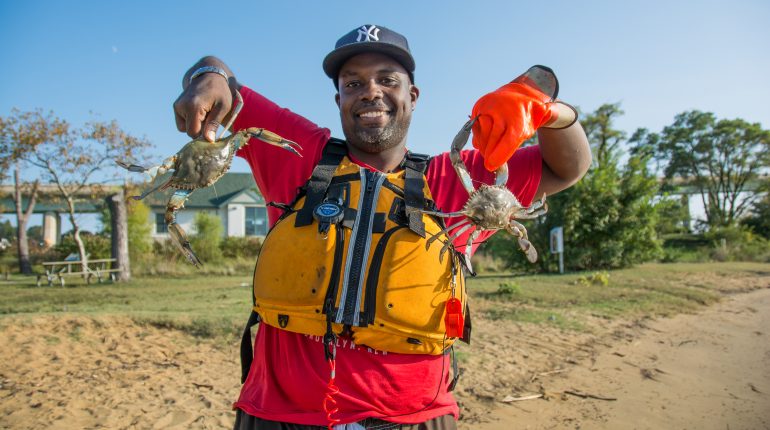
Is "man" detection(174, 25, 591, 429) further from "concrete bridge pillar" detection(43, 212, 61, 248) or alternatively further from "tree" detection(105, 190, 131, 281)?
"concrete bridge pillar" detection(43, 212, 61, 248)

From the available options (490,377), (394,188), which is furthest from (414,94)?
(490,377)

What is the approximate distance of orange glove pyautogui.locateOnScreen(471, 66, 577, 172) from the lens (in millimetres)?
2092

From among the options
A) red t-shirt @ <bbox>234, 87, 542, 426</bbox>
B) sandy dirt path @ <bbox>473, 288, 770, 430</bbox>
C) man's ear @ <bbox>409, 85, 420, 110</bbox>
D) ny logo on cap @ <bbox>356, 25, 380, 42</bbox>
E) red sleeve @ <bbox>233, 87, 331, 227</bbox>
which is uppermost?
ny logo on cap @ <bbox>356, 25, 380, 42</bbox>

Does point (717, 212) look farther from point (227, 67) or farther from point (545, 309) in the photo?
point (227, 67)

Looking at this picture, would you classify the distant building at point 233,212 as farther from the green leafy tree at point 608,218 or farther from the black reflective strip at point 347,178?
the black reflective strip at point 347,178

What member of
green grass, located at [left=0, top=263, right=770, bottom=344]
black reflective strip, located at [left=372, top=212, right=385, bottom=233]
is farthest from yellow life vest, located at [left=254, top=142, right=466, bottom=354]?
green grass, located at [left=0, top=263, right=770, bottom=344]

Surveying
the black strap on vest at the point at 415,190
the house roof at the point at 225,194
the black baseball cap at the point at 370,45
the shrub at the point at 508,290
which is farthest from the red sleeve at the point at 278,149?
the house roof at the point at 225,194

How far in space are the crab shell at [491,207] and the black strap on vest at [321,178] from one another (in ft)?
2.00

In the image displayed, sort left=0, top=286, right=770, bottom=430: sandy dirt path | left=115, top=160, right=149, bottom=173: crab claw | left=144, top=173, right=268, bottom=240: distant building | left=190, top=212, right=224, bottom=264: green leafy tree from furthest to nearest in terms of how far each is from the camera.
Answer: left=144, top=173, right=268, bottom=240: distant building → left=190, top=212, right=224, bottom=264: green leafy tree → left=0, top=286, right=770, bottom=430: sandy dirt path → left=115, top=160, right=149, bottom=173: crab claw

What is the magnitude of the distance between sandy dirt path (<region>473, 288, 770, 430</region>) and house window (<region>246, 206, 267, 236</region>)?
31.5m

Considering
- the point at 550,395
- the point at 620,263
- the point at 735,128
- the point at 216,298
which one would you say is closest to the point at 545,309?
the point at 550,395

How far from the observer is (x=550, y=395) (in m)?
5.40

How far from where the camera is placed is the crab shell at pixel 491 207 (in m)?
2.05

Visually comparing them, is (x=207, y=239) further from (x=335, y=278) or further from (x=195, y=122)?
(x=335, y=278)
